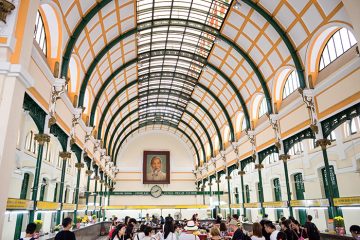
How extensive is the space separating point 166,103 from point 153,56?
1376 centimetres

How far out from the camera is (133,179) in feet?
147

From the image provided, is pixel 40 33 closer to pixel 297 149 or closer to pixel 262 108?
pixel 297 149

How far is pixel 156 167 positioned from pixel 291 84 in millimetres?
32056

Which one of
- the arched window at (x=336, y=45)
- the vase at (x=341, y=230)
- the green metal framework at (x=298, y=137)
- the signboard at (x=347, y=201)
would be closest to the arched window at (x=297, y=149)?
the green metal framework at (x=298, y=137)

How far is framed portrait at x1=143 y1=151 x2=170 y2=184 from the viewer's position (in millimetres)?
44625

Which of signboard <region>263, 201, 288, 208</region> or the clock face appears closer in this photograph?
signboard <region>263, 201, 288, 208</region>

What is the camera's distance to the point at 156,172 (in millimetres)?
45156

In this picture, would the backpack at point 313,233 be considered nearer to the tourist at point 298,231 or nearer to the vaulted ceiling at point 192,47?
the tourist at point 298,231

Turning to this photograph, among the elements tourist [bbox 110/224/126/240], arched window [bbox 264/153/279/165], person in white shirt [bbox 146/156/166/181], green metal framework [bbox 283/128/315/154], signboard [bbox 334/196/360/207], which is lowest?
tourist [bbox 110/224/126/240]

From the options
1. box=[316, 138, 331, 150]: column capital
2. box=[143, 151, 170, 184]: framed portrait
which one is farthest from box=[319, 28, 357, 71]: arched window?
box=[143, 151, 170, 184]: framed portrait

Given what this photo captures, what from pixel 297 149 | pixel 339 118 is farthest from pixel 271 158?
pixel 339 118

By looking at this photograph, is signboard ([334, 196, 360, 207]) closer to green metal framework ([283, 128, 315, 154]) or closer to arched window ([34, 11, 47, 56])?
green metal framework ([283, 128, 315, 154])

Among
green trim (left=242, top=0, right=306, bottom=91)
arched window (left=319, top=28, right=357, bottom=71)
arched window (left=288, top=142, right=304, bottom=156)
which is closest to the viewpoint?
arched window (left=319, top=28, right=357, bottom=71)

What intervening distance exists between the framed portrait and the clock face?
0.81 metres
